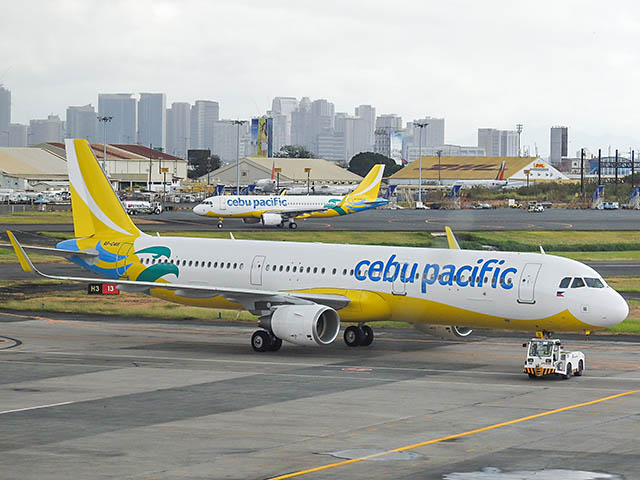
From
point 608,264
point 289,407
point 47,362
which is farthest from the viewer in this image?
point 608,264

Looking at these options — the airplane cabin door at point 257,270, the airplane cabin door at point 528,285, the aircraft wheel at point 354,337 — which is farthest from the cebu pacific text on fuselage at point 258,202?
the airplane cabin door at point 528,285

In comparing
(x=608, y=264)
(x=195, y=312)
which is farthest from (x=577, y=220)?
(x=195, y=312)

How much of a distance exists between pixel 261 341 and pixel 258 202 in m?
85.0

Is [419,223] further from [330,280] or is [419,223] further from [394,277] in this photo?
[394,277]

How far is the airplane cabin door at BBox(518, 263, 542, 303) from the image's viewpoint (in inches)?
1538

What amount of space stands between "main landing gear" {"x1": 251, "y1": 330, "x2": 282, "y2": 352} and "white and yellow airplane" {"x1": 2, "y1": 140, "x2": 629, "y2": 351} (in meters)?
0.05

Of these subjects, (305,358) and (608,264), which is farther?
(608,264)

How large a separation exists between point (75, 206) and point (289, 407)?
2392 cm

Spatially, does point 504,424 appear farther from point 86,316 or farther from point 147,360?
point 86,316

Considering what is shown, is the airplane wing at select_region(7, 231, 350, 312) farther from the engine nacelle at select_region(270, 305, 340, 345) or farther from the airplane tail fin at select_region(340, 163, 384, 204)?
the airplane tail fin at select_region(340, 163, 384, 204)

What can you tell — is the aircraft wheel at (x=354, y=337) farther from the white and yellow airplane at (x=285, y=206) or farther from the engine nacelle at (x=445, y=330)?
the white and yellow airplane at (x=285, y=206)

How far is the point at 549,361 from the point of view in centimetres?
3653

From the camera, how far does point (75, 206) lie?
167 ft

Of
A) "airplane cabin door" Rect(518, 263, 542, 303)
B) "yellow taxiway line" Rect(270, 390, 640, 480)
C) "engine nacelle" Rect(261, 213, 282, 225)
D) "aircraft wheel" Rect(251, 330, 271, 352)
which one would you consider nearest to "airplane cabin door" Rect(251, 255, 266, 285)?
"aircraft wheel" Rect(251, 330, 271, 352)
